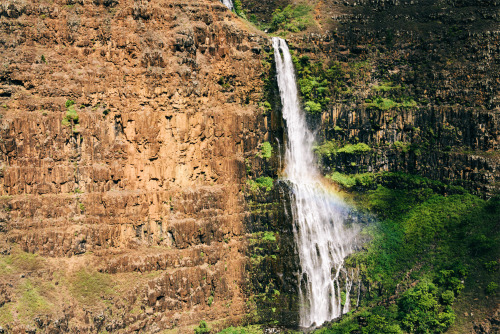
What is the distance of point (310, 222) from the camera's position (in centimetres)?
4519

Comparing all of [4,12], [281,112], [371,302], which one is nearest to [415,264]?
[371,302]

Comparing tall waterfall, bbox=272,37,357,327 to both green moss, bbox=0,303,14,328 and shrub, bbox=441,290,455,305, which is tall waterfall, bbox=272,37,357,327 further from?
green moss, bbox=0,303,14,328

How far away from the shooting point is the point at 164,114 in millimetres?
40781

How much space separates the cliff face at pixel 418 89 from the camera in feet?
156

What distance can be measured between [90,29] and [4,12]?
5.23m

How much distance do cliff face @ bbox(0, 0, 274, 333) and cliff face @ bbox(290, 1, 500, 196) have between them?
1109cm

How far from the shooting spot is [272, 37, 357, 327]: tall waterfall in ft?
144

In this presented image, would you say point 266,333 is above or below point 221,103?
below

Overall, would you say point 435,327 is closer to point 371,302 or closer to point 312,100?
point 371,302

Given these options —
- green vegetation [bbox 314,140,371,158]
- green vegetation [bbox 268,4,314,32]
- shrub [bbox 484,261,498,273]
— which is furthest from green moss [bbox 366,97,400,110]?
shrub [bbox 484,261,498,273]

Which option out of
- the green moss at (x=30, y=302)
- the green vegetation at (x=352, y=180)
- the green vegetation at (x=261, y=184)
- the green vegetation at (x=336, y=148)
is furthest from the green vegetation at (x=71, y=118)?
the green vegetation at (x=352, y=180)

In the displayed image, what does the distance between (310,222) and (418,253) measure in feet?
26.6

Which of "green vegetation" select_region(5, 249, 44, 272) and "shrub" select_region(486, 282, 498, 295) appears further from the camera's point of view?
"shrub" select_region(486, 282, 498, 295)

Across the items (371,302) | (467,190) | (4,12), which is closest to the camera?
(4,12)
